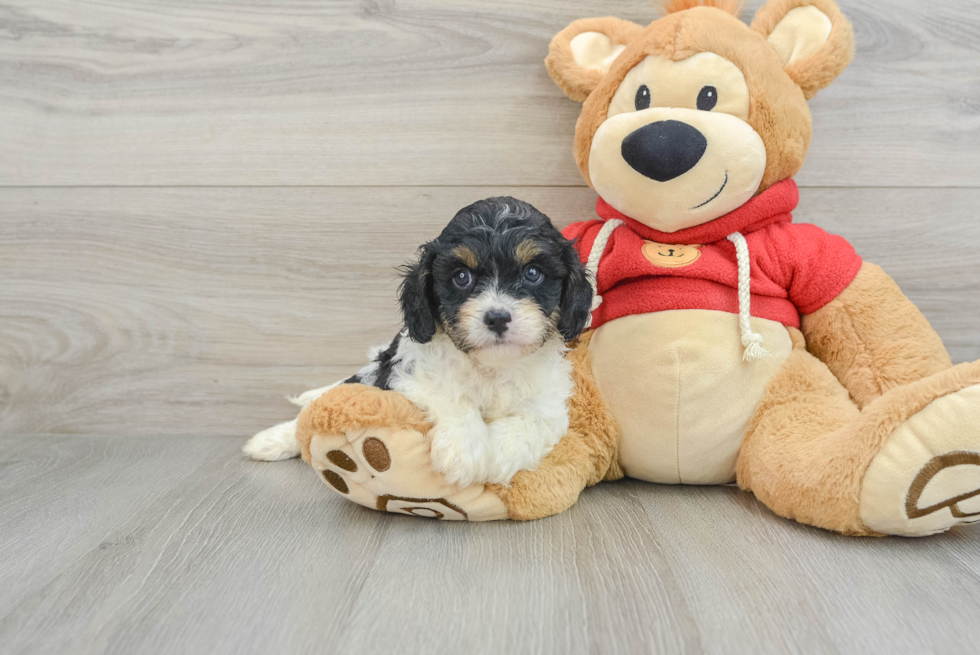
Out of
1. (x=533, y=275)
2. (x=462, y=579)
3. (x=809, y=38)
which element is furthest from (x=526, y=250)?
(x=809, y=38)

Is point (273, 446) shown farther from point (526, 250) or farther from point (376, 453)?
point (526, 250)

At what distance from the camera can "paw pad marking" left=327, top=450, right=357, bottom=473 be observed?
1.32 m

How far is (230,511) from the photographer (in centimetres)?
151

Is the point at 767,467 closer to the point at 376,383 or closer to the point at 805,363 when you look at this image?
the point at 805,363

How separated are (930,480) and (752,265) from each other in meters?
0.57

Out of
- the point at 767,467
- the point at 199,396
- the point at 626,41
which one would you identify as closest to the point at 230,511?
the point at 199,396

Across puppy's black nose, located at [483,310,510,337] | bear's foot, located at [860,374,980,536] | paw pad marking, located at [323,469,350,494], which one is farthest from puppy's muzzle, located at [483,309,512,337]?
bear's foot, located at [860,374,980,536]

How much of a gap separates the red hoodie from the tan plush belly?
0.13 ft

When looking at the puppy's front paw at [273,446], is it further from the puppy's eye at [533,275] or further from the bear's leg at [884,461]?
the bear's leg at [884,461]

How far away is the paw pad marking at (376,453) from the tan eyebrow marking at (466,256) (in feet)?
1.28

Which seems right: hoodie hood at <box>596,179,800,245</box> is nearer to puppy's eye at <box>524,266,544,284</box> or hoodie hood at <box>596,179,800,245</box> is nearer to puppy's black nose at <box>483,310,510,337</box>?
puppy's eye at <box>524,266,544,284</box>

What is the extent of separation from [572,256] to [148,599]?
3.29 ft

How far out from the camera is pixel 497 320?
4.03 ft

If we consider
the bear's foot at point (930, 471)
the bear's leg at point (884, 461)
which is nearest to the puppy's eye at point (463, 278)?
the bear's leg at point (884, 461)
